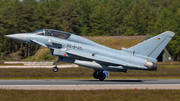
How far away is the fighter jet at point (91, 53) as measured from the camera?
20641 millimetres

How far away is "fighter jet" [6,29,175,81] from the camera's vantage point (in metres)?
20.6

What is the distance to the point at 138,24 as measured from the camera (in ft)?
331

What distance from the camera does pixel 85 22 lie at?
121500 mm

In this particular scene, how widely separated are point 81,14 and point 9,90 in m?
110

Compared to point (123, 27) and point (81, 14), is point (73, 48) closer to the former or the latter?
point (123, 27)

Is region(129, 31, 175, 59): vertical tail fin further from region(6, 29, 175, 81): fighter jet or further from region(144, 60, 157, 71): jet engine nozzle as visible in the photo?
region(144, 60, 157, 71): jet engine nozzle

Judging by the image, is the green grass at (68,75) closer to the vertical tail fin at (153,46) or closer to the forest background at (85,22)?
the vertical tail fin at (153,46)
